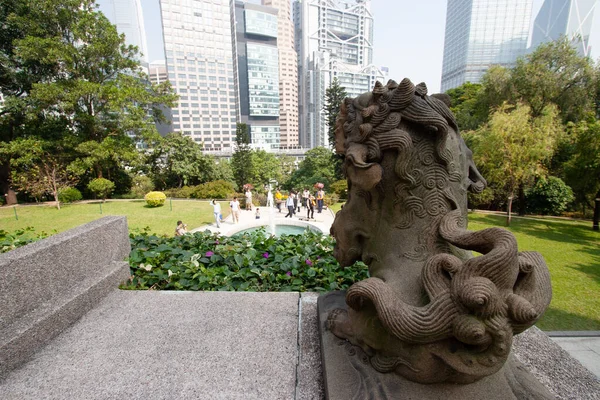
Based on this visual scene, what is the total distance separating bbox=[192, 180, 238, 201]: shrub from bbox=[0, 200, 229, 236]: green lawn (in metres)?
3.41

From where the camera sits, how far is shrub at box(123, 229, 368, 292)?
341 cm

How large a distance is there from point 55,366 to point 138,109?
1870cm

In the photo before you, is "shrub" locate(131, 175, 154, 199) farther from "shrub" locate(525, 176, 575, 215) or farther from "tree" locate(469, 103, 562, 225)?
"shrub" locate(525, 176, 575, 215)

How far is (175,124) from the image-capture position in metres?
63.3

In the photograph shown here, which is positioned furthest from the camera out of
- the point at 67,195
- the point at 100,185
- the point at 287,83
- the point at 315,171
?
the point at 287,83

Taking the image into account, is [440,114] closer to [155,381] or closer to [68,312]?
[155,381]

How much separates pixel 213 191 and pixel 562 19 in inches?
3799

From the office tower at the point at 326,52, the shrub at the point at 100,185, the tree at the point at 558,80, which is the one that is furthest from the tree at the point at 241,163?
the office tower at the point at 326,52

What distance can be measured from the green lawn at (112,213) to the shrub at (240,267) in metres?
7.33

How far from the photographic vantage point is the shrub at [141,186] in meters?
21.1

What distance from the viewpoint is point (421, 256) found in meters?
1.65

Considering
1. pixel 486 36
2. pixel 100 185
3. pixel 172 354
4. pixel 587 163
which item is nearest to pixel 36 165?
pixel 100 185

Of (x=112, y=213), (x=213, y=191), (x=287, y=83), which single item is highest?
(x=287, y=83)

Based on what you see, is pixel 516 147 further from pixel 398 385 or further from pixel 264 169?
pixel 264 169
